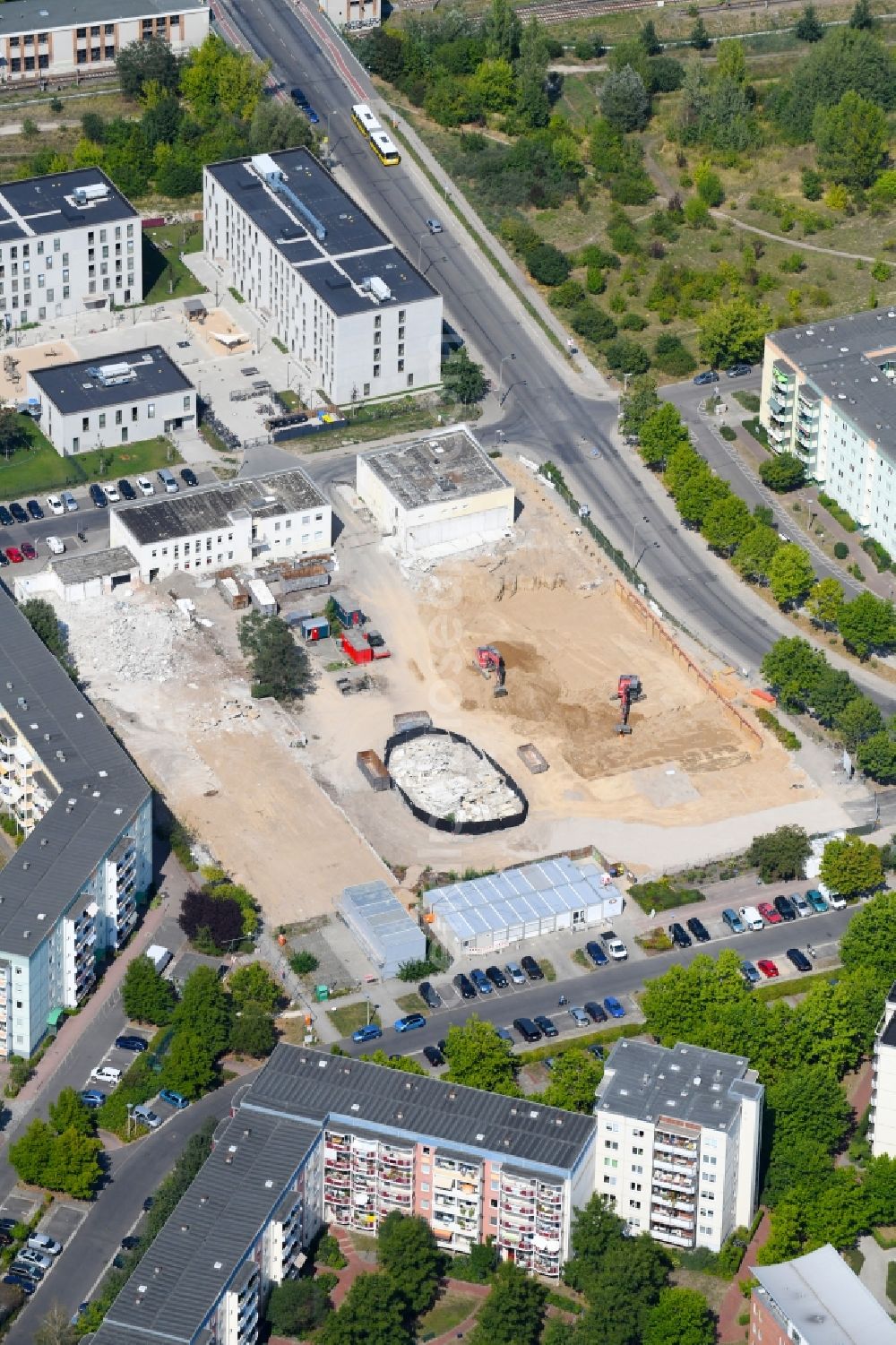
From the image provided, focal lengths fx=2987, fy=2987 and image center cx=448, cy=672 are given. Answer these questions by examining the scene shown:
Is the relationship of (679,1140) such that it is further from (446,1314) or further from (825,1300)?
(446,1314)

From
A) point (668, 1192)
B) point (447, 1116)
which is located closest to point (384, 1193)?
point (447, 1116)

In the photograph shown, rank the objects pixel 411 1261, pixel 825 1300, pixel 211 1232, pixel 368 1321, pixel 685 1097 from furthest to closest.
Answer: pixel 685 1097 < pixel 411 1261 < pixel 368 1321 < pixel 211 1232 < pixel 825 1300

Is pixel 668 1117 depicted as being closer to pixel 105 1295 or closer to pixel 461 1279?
pixel 461 1279

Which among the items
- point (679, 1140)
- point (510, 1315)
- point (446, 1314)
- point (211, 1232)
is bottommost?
point (446, 1314)

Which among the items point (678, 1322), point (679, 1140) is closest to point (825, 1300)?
point (678, 1322)

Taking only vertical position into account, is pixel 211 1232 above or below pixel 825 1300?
above

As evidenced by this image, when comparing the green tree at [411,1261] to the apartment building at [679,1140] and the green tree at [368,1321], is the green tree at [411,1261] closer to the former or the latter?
the green tree at [368,1321]

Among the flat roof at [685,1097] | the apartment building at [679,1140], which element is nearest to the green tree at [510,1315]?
the apartment building at [679,1140]

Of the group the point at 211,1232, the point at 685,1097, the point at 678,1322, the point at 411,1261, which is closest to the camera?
the point at 211,1232
